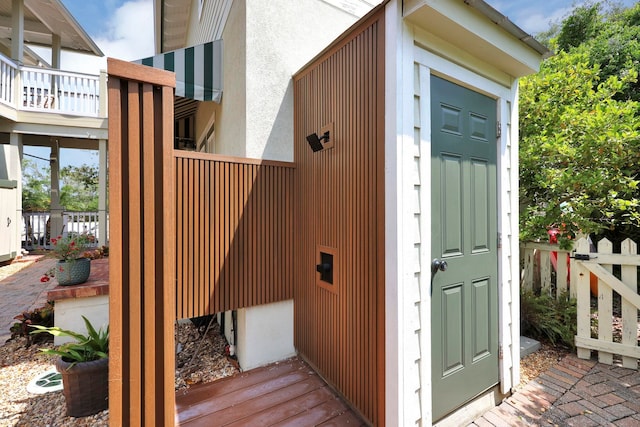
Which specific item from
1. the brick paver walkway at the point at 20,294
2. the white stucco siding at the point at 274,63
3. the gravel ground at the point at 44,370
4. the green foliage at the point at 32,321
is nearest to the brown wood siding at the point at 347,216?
the white stucco siding at the point at 274,63

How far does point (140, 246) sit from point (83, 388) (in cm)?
175

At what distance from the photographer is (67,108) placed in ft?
28.0

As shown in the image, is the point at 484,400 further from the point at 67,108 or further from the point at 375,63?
the point at 67,108

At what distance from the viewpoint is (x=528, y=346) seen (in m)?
3.35

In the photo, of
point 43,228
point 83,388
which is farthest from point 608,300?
point 43,228

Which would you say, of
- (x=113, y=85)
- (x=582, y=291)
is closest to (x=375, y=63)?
(x=113, y=85)

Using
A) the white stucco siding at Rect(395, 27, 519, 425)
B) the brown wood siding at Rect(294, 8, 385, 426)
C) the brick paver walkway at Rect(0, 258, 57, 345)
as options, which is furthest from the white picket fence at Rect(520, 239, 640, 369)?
the brick paver walkway at Rect(0, 258, 57, 345)

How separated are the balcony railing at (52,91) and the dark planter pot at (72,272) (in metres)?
7.30

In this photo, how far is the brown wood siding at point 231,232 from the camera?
2.70 meters

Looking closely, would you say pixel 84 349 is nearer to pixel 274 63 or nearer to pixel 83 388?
pixel 83 388

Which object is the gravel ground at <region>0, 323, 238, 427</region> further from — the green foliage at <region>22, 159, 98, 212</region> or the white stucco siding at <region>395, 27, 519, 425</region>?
the green foliage at <region>22, 159, 98, 212</region>

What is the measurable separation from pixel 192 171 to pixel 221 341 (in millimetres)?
2395

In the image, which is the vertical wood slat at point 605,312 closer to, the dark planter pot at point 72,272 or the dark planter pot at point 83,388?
the dark planter pot at point 83,388

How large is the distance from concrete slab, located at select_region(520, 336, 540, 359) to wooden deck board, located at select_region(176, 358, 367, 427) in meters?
2.24
